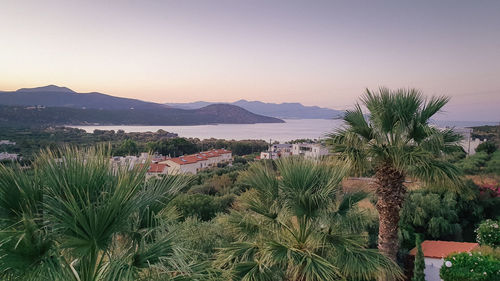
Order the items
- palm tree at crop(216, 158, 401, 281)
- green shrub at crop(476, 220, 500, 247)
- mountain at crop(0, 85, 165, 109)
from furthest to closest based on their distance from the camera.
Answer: mountain at crop(0, 85, 165, 109) < green shrub at crop(476, 220, 500, 247) < palm tree at crop(216, 158, 401, 281)

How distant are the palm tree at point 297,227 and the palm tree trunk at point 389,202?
4.37ft

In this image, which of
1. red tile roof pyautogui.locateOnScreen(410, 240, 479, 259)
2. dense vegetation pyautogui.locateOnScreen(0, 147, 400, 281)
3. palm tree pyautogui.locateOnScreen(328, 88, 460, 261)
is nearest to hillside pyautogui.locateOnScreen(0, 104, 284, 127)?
dense vegetation pyautogui.locateOnScreen(0, 147, 400, 281)

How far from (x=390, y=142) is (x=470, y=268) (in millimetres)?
3804

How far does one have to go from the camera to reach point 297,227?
4.61 m

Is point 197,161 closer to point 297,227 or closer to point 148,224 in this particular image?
point 297,227

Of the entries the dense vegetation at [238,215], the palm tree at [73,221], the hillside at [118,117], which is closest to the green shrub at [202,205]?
the dense vegetation at [238,215]

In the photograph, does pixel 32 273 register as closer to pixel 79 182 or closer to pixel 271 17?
pixel 79 182

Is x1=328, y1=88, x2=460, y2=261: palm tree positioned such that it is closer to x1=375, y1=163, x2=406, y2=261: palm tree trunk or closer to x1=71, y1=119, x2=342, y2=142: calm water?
x1=375, y1=163, x2=406, y2=261: palm tree trunk

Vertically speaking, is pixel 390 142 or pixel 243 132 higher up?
pixel 390 142

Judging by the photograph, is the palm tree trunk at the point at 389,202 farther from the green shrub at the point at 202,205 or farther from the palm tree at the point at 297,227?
the green shrub at the point at 202,205

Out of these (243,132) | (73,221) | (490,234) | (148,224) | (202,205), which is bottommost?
(243,132)

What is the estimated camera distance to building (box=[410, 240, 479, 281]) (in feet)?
34.0

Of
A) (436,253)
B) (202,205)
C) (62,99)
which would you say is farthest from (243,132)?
(436,253)

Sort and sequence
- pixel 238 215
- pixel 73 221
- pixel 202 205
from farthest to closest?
pixel 202 205, pixel 238 215, pixel 73 221
